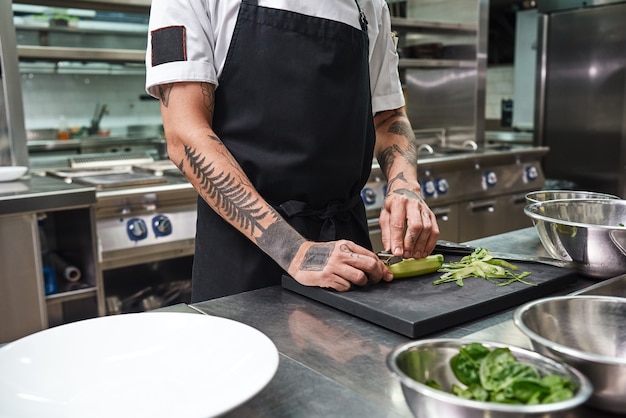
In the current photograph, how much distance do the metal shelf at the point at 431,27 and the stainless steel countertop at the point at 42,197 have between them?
2.47 meters

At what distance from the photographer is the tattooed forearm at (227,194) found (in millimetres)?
1295

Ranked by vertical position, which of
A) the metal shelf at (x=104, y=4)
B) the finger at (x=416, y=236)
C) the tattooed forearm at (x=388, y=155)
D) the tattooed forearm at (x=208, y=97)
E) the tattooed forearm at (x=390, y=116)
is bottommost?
the finger at (x=416, y=236)

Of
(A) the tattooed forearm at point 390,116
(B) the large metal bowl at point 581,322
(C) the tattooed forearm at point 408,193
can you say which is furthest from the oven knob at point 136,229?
(B) the large metal bowl at point 581,322

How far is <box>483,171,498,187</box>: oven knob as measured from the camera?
3887mm

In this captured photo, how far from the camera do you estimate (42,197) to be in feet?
7.43

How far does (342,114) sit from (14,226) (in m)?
1.40

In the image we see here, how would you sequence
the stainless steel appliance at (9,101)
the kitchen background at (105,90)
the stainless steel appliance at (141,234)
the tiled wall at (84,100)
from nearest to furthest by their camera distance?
the stainless steel appliance at (141,234) < the stainless steel appliance at (9,101) < the kitchen background at (105,90) < the tiled wall at (84,100)

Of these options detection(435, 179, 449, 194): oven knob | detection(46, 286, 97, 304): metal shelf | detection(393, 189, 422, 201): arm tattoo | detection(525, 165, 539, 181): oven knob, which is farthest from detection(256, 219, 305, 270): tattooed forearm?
detection(525, 165, 539, 181): oven knob

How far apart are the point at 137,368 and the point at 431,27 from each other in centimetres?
388

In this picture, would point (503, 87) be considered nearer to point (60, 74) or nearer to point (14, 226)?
point (60, 74)

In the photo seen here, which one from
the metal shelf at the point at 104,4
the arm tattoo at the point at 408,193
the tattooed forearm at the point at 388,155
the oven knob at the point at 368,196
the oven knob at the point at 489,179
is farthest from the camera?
the oven knob at the point at 489,179

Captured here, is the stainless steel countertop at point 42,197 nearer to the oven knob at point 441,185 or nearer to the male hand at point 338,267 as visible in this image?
the male hand at point 338,267

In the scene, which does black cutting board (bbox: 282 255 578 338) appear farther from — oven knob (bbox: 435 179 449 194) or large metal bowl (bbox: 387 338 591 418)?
oven knob (bbox: 435 179 449 194)

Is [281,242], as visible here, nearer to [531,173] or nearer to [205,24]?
[205,24]
